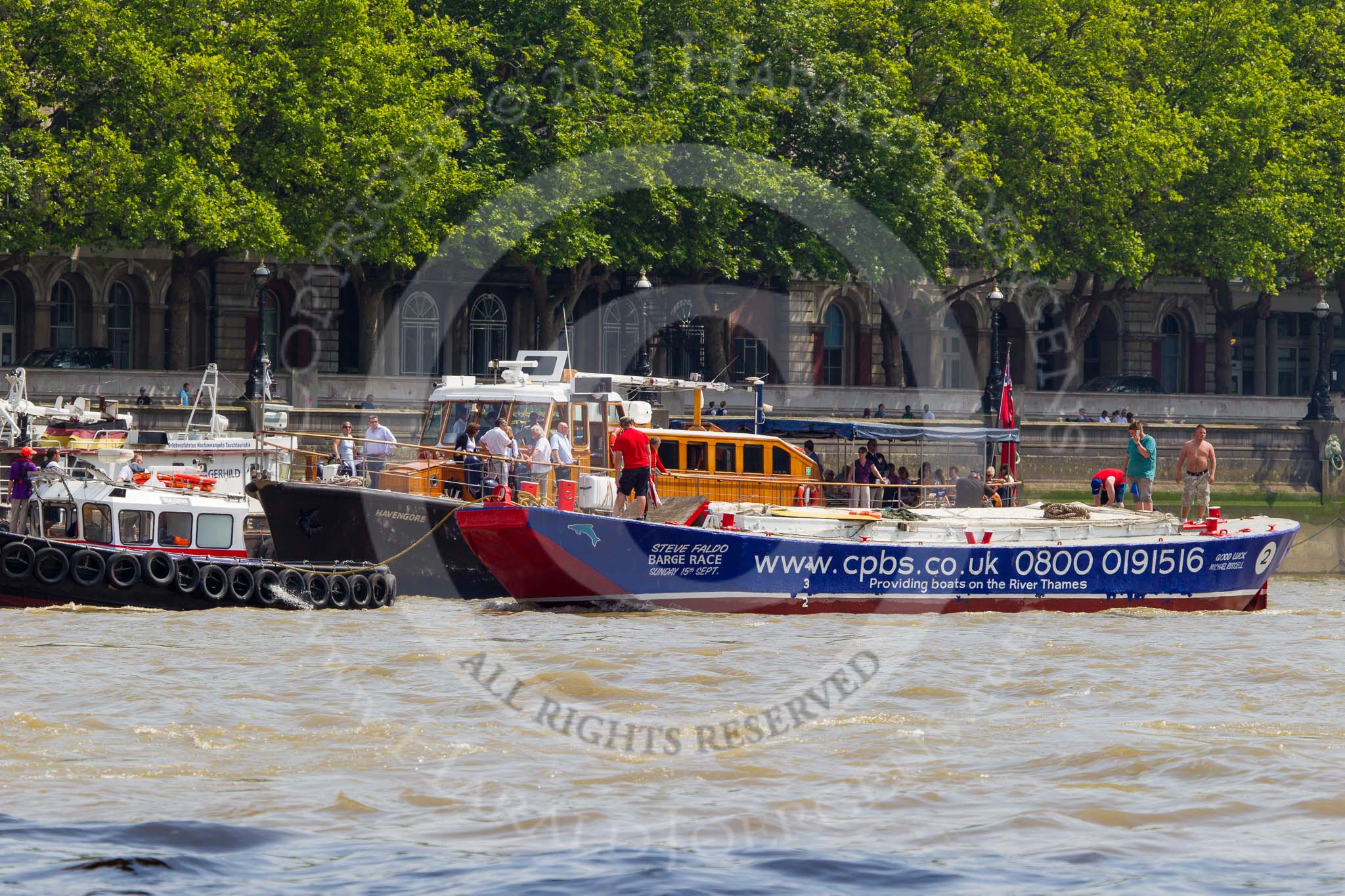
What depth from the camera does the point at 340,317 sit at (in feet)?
176

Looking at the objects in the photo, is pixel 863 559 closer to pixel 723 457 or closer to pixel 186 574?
pixel 723 457

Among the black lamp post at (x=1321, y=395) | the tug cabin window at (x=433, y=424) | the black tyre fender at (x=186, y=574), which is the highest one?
the black lamp post at (x=1321, y=395)

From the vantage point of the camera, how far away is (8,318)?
5138 cm

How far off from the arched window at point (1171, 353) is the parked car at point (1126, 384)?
19.4 feet

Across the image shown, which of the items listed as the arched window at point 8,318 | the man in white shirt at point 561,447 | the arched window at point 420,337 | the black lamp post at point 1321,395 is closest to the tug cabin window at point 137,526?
the man in white shirt at point 561,447

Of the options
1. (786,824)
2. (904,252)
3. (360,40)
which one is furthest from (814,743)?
(904,252)

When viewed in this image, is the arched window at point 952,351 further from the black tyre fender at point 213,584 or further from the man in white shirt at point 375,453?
the black tyre fender at point 213,584

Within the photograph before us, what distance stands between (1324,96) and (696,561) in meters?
36.7

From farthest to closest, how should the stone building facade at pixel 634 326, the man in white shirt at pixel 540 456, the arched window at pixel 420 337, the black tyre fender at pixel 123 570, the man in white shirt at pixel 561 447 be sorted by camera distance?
the arched window at pixel 420 337 → the stone building facade at pixel 634 326 → the man in white shirt at pixel 561 447 → the man in white shirt at pixel 540 456 → the black tyre fender at pixel 123 570

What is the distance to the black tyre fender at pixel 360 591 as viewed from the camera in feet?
77.9

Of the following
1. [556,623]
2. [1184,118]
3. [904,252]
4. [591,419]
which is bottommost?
[556,623]

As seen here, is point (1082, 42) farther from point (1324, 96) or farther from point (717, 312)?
point (717, 312)

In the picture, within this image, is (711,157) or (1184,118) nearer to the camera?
(711,157)

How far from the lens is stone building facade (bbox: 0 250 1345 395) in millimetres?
51406
